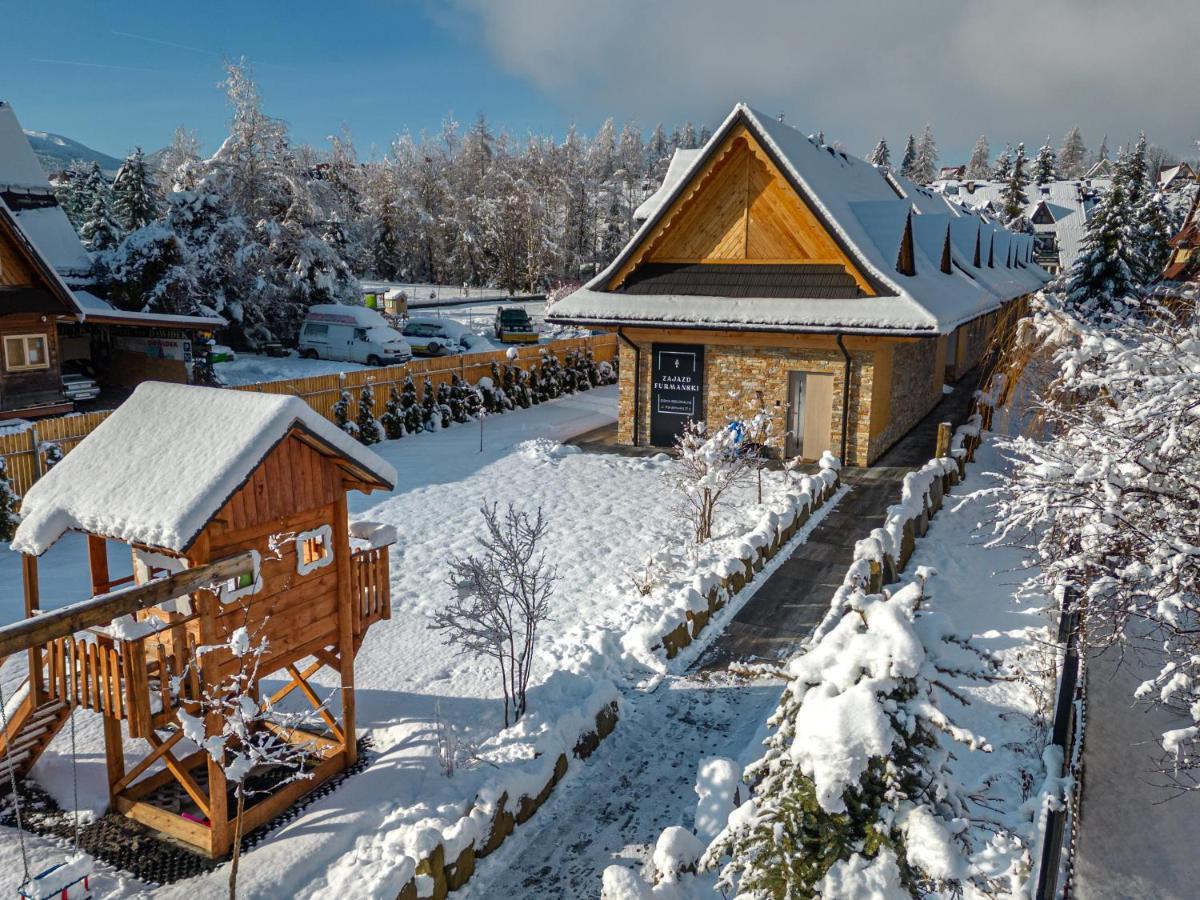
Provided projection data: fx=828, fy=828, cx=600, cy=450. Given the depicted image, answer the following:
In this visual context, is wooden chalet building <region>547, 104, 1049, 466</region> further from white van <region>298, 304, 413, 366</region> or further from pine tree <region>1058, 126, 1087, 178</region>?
pine tree <region>1058, 126, 1087, 178</region>

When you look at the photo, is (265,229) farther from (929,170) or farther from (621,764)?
(929,170)

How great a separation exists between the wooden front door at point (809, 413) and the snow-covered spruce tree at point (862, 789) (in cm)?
1469

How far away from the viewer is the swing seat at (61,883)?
18.3 feet

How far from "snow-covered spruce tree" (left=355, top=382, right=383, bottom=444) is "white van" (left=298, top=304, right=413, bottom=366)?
954 cm

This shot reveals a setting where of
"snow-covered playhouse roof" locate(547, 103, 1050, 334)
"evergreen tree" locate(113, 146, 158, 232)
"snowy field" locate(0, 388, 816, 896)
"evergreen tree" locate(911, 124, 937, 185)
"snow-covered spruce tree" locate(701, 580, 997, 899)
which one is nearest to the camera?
"snow-covered spruce tree" locate(701, 580, 997, 899)

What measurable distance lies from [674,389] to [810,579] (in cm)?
855

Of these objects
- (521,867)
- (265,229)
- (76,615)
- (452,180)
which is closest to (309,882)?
(521,867)

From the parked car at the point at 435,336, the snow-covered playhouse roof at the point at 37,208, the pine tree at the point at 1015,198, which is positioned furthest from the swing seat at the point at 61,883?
the pine tree at the point at 1015,198

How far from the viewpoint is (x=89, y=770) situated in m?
8.02

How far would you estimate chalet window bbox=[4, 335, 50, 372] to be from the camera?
861 inches

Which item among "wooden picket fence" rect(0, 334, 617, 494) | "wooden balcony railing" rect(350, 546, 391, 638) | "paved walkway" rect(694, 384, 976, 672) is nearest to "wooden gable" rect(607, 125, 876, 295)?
"paved walkway" rect(694, 384, 976, 672)

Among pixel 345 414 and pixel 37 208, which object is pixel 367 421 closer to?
pixel 345 414

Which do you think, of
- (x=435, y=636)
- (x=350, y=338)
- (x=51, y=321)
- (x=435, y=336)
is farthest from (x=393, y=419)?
(x=435, y=336)

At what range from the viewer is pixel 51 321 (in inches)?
896
